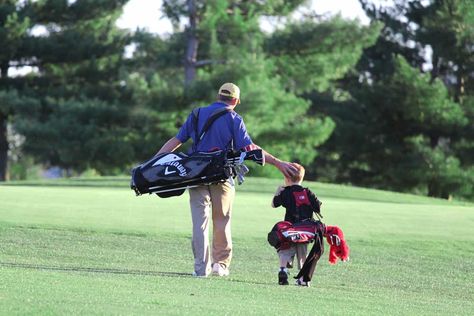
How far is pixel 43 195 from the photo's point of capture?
2078cm

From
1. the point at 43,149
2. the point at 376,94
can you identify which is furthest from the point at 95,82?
the point at 376,94

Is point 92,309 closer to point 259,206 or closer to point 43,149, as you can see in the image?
Result: point 259,206

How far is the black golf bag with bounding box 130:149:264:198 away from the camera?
1102 cm

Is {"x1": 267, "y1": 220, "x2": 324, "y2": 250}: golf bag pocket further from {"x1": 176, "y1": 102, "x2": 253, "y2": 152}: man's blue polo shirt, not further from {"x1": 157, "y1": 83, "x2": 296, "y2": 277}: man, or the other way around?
{"x1": 176, "y1": 102, "x2": 253, "y2": 152}: man's blue polo shirt

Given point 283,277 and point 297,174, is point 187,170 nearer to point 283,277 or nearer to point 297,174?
point 297,174

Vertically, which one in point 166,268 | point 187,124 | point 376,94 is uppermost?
point 376,94

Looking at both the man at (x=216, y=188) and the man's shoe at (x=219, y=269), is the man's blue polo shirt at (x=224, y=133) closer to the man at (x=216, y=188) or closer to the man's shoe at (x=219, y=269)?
the man at (x=216, y=188)

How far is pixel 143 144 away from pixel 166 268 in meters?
35.4

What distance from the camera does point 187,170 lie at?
434 inches

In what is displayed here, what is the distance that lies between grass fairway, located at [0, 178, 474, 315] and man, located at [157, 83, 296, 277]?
297mm

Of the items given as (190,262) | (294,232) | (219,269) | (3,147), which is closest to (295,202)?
(294,232)

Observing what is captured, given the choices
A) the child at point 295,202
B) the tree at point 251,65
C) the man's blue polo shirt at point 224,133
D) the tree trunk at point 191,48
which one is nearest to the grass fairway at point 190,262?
the child at point 295,202

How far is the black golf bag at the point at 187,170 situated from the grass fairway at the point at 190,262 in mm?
869

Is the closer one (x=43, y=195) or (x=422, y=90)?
(x=43, y=195)
